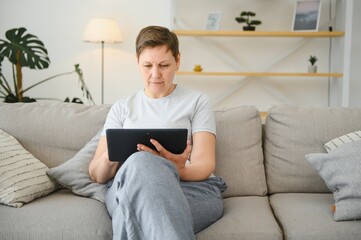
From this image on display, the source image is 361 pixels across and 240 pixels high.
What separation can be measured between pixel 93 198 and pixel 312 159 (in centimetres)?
86

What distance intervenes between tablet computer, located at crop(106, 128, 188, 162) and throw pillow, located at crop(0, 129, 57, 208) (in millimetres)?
399

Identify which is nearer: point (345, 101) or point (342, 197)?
point (342, 197)

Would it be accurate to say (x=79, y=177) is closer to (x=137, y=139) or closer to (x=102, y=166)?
(x=102, y=166)

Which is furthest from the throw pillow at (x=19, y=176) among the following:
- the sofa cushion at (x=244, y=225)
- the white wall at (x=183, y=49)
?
the white wall at (x=183, y=49)

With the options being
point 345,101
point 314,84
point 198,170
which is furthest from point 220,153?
point 314,84

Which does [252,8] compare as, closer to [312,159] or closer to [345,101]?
[345,101]

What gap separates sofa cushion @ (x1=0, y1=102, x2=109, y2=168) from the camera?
7.43 feet

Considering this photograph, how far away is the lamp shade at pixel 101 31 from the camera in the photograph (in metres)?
4.35

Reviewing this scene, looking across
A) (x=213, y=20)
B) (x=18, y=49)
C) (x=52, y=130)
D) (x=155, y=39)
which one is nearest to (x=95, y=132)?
(x=52, y=130)

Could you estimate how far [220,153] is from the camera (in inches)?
87.5

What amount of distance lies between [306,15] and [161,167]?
10.7 feet

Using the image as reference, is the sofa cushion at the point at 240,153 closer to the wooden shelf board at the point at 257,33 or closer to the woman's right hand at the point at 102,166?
the woman's right hand at the point at 102,166

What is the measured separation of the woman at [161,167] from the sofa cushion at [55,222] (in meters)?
0.08

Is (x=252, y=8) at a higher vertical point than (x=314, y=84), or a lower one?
higher
